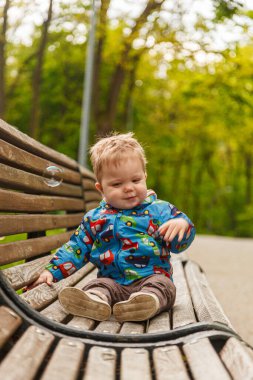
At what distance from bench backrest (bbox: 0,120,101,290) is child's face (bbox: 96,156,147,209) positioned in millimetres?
471

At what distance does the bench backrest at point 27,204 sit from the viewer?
3080 millimetres

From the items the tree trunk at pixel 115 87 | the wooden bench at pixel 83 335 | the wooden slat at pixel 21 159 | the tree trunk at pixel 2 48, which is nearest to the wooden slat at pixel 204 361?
the wooden bench at pixel 83 335

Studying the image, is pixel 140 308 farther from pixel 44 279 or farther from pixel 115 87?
pixel 115 87

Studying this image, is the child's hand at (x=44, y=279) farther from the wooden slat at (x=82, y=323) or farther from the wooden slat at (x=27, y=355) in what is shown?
the wooden slat at (x=27, y=355)

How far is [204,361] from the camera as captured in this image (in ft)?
6.67

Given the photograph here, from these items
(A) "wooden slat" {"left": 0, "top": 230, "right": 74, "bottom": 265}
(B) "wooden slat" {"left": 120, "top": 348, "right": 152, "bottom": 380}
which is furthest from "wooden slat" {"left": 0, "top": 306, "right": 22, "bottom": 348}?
(A) "wooden slat" {"left": 0, "top": 230, "right": 74, "bottom": 265}

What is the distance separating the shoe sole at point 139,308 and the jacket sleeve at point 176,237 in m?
0.39

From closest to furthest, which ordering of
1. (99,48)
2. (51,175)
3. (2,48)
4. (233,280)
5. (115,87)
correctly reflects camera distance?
(51,175) < (233,280) < (2,48) < (115,87) < (99,48)

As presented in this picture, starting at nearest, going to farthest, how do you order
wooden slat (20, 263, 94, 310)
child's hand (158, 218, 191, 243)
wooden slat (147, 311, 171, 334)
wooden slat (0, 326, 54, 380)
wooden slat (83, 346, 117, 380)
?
wooden slat (0, 326, 54, 380) < wooden slat (83, 346, 117, 380) < wooden slat (147, 311, 171, 334) < wooden slat (20, 263, 94, 310) < child's hand (158, 218, 191, 243)

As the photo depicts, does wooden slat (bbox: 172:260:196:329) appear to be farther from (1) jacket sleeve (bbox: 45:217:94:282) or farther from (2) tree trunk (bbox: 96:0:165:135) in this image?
(2) tree trunk (bbox: 96:0:165:135)

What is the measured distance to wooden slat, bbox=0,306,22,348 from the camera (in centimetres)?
209

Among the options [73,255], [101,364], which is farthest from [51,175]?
[101,364]

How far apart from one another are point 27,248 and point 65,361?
1462mm

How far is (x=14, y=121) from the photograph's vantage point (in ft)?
88.0
